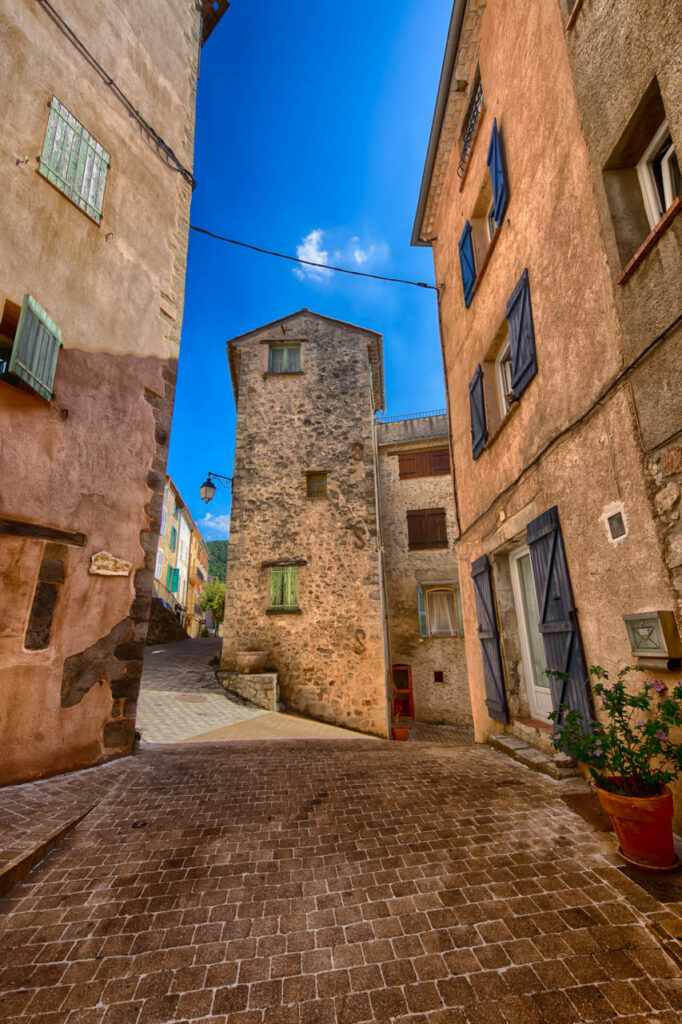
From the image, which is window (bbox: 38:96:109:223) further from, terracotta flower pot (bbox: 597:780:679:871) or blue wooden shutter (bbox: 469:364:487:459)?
terracotta flower pot (bbox: 597:780:679:871)

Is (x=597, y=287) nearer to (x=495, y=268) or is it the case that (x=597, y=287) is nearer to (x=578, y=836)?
(x=495, y=268)

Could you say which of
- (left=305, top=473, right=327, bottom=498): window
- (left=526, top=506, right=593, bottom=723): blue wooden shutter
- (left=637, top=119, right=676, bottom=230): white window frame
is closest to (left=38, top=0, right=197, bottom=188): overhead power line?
(left=637, top=119, right=676, bottom=230): white window frame

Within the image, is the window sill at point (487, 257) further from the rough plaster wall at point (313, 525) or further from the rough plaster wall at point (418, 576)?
the rough plaster wall at point (418, 576)

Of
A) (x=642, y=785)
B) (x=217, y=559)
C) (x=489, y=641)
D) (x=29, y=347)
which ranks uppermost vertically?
(x=217, y=559)

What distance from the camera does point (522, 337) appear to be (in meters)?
4.54

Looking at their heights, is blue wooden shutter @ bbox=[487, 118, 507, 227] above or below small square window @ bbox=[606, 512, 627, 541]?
above

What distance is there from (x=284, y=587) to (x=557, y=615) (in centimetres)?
810

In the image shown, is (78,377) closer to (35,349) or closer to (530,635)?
(35,349)

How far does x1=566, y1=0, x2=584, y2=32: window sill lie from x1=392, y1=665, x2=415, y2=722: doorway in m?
13.1

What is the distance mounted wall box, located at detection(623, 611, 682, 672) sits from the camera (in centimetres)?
257

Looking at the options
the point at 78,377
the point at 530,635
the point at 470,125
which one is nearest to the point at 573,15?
the point at 470,125

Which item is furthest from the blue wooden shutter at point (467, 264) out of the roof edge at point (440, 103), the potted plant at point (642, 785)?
the potted plant at point (642, 785)

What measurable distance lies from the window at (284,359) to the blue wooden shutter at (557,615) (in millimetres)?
10475

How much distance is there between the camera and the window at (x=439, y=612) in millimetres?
13375
